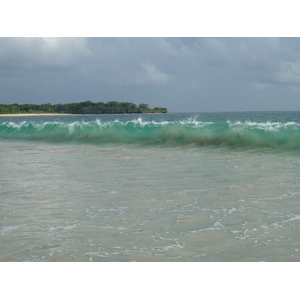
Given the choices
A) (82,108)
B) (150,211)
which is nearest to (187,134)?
(150,211)

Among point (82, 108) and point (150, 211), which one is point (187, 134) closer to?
point (150, 211)

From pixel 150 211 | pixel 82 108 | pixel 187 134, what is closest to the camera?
pixel 150 211

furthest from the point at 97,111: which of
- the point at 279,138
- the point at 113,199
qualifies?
the point at 113,199

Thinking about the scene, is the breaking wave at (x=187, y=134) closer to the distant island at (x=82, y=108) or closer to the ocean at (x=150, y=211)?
the ocean at (x=150, y=211)

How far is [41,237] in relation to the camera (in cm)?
417

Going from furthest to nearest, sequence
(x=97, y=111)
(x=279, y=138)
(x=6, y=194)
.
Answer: (x=97, y=111)
(x=279, y=138)
(x=6, y=194)

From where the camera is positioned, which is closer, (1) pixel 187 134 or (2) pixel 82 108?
(1) pixel 187 134

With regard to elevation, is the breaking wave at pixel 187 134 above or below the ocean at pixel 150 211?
above

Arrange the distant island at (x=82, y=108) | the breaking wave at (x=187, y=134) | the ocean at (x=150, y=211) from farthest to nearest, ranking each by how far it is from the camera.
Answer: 1. the distant island at (x=82, y=108)
2. the breaking wave at (x=187, y=134)
3. the ocean at (x=150, y=211)

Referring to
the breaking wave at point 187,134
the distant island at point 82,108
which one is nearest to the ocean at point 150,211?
the breaking wave at point 187,134

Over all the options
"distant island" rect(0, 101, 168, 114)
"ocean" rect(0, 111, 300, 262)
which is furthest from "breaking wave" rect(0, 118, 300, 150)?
"distant island" rect(0, 101, 168, 114)

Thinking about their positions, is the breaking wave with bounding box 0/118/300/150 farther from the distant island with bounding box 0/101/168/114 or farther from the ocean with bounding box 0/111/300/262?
the distant island with bounding box 0/101/168/114

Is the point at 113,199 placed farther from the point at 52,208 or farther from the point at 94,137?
the point at 94,137
